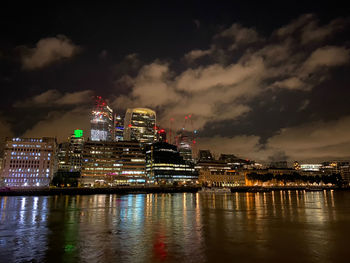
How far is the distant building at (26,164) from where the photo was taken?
607 feet

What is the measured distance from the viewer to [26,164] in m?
190

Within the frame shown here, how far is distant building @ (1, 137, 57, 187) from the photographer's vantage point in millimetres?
184962

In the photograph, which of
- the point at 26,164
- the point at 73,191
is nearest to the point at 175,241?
the point at 73,191

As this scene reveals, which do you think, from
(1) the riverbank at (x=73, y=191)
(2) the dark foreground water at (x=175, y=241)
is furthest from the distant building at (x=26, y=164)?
(2) the dark foreground water at (x=175, y=241)

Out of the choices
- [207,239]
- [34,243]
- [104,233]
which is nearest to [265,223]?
[207,239]

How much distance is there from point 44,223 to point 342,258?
1448 inches

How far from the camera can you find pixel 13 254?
2327 centimetres

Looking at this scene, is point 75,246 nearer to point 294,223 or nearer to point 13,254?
point 13,254

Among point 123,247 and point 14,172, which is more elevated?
point 14,172

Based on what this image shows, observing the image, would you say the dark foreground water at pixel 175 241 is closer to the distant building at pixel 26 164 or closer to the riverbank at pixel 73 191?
the riverbank at pixel 73 191

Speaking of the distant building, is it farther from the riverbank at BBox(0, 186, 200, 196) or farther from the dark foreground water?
the dark foreground water

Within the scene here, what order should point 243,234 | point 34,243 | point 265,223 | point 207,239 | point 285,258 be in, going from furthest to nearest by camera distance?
point 265,223, point 243,234, point 207,239, point 34,243, point 285,258

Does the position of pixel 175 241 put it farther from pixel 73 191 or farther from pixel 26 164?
pixel 26 164

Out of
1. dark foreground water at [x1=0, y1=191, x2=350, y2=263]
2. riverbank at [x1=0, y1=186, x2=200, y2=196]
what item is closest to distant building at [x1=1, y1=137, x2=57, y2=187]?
riverbank at [x1=0, y1=186, x2=200, y2=196]
